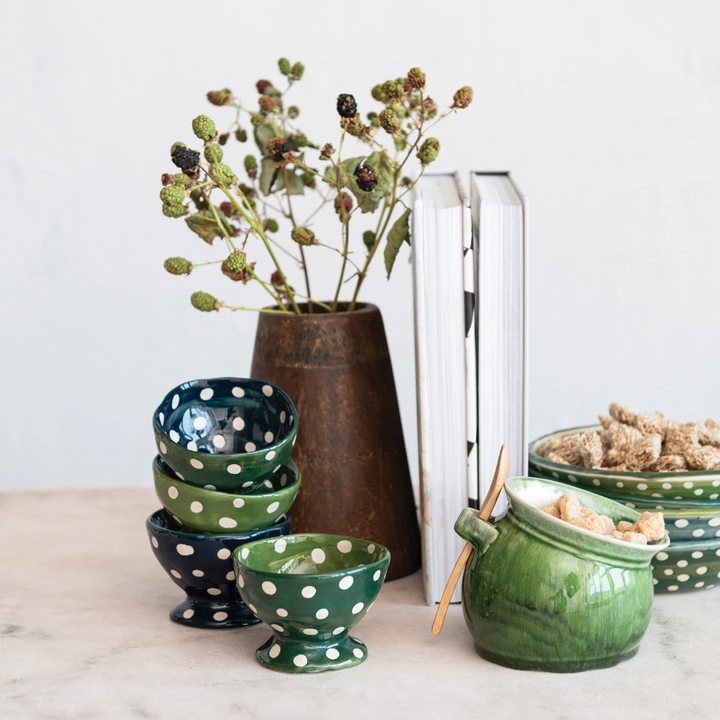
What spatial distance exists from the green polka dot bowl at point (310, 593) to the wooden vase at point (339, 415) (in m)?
0.12

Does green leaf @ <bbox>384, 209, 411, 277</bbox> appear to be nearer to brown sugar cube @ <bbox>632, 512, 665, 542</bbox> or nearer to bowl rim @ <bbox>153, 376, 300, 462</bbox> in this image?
bowl rim @ <bbox>153, 376, 300, 462</bbox>

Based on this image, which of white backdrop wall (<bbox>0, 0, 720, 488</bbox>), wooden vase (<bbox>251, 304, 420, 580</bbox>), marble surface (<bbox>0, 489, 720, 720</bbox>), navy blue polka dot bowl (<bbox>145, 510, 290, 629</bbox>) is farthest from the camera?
white backdrop wall (<bbox>0, 0, 720, 488</bbox>)

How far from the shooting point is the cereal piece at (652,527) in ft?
2.08

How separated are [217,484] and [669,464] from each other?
372 millimetres

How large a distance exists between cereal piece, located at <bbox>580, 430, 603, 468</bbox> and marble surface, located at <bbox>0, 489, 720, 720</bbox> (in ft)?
0.41

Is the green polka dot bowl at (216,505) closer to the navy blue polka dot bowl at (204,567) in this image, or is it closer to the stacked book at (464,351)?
the navy blue polka dot bowl at (204,567)

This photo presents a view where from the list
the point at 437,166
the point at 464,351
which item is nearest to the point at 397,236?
the point at 464,351

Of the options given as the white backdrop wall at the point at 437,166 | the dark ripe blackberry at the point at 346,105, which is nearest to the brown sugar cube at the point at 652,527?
the dark ripe blackberry at the point at 346,105

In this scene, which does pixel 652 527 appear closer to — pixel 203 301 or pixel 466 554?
pixel 466 554

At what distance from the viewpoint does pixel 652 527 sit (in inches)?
25.0

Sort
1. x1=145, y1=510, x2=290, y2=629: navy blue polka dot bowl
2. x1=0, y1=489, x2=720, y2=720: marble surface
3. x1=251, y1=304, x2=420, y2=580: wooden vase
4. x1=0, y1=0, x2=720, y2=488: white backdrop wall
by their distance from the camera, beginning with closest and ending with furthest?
x1=0, y1=489, x2=720, y2=720: marble surface → x1=145, y1=510, x2=290, y2=629: navy blue polka dot bowl → x1=251, y1=304, x2=420, y2=580: wooden vase → x1=0, y1=0, x2=720, y2=488: white backdrop wall

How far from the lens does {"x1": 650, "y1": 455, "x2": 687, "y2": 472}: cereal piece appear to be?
75cm

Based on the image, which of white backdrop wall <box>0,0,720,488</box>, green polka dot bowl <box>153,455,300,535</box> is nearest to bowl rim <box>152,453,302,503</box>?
green polka dot bowl <box>153,455,300,535</box>

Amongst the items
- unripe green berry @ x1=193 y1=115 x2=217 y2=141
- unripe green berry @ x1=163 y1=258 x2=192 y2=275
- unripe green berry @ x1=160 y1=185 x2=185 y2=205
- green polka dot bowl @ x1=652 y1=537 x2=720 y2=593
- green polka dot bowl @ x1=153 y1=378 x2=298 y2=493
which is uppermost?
unripe green berry @ x1=193 y1=115 x2=217 y2=141
